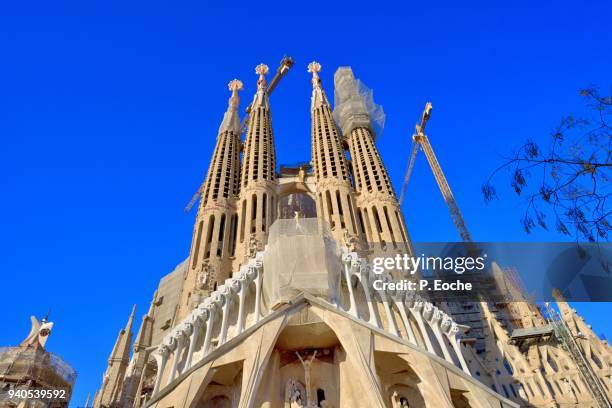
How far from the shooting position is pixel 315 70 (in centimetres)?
4066

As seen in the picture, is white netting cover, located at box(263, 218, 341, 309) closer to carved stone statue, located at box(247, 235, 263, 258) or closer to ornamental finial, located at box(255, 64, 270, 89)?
carved stone statue, located at box(247, 235, 263, 258)

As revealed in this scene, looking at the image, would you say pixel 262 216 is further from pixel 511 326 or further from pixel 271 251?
pixel 511 326

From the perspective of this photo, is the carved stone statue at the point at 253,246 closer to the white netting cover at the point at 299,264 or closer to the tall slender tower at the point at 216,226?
the tall slender tower at the point at 216,226

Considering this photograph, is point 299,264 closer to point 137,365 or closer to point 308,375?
point 308,375

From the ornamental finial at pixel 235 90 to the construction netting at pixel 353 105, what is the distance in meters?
8.78

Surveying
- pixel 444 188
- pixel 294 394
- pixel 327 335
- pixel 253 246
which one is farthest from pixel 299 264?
pixel 444 188

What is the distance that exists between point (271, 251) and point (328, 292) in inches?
132

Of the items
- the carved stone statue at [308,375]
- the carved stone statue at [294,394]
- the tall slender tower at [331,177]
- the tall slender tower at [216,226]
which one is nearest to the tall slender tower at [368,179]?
the tall slender tower at [331,177]

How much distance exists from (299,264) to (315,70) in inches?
1122

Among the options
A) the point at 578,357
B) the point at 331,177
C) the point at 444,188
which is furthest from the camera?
the point at 444,188

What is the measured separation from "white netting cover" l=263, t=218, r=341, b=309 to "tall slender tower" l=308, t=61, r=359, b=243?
4.67m

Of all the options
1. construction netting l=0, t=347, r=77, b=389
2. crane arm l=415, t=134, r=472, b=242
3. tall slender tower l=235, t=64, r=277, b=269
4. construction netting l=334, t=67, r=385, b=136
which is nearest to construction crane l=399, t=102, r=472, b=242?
crane arm l=415, t=134, r=472, b=242

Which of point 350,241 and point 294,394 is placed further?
point 350,241

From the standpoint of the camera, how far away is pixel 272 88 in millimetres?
54125
